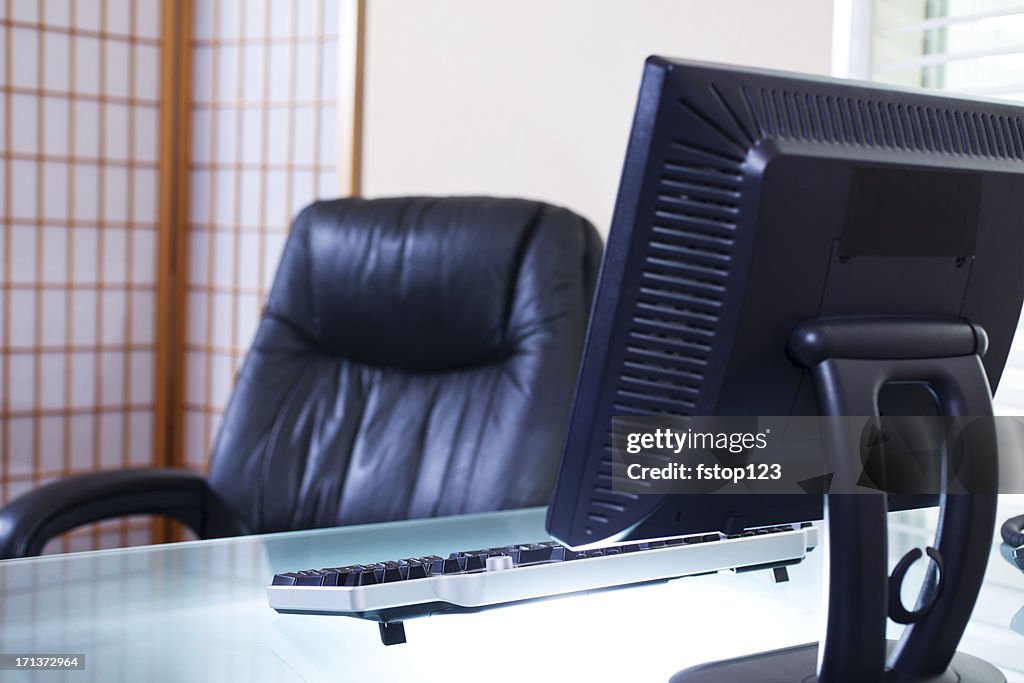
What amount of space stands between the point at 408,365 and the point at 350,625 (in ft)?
2.76

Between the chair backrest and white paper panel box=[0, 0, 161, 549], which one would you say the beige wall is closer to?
the chair backrest

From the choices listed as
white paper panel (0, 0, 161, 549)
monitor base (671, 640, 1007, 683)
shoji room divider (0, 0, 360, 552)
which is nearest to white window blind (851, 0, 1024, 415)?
monitor base (671, 640, 1007, 683)

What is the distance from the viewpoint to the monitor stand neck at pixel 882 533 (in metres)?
0.73

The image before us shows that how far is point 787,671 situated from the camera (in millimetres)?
823

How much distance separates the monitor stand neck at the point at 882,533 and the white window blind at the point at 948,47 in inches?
30.3

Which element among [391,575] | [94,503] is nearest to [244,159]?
[94,503]

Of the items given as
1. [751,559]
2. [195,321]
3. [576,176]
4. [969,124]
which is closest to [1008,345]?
[969,124]

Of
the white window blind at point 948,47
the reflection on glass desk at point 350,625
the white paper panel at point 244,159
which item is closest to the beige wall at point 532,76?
the white window blind at point 948,47

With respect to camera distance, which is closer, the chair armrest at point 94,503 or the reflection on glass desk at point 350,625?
the reflection on glass desk at point 350,625

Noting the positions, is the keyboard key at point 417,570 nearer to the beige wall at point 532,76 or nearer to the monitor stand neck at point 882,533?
the monitor stand neck at point 882,533

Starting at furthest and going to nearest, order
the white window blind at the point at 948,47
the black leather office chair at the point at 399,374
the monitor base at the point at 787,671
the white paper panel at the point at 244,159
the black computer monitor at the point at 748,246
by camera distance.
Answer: the white paper panel at the point at 244,159 < the black leather office chair at the point at 399,374 < the white window blind at the point at 948,47 < the monitor base at the point at 787,671 < the black computer monitor at the point at 748,246

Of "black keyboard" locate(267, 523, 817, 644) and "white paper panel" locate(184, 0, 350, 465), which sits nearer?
"black keyboard" locate(267, 523, 817, 644)

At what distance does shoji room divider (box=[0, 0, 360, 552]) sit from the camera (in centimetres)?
295

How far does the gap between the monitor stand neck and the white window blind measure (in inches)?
30.3
